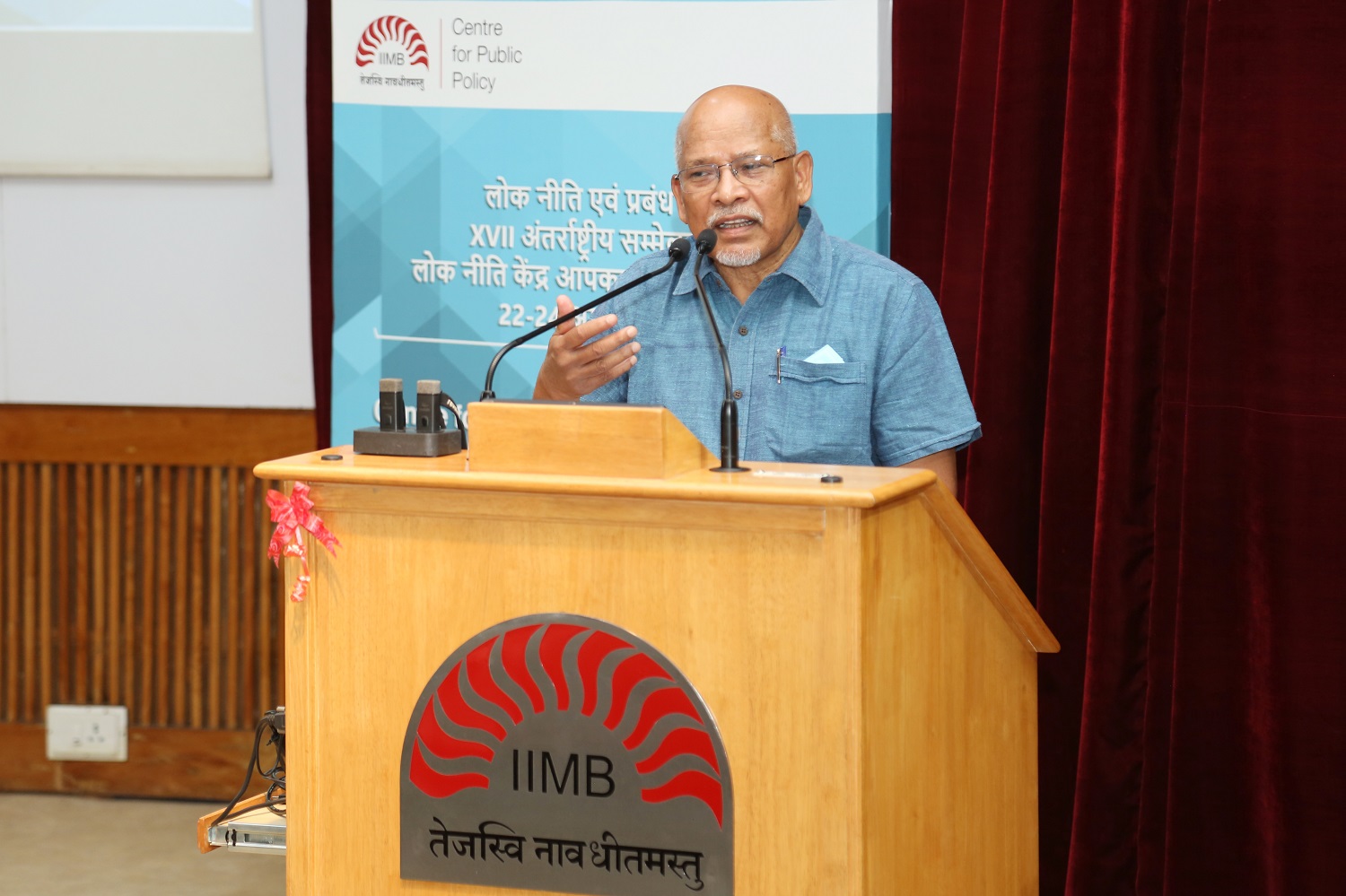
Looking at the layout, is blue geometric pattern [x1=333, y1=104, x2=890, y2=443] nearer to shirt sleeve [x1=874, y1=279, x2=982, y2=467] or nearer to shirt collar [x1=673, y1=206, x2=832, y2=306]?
shirt collar [x1=673, y1=206, x2=832, y2=306]

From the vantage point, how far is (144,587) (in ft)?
11.6

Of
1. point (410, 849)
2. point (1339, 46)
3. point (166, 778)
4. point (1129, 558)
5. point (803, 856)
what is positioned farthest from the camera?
point (166, 778)

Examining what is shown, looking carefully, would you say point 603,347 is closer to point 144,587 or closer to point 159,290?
point 159,290

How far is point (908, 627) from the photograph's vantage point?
4.61 ft

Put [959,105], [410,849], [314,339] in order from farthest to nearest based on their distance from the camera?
[314,339]
[959,105]
[410,849]

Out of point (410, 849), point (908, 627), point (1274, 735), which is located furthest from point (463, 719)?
point (1274, 735)

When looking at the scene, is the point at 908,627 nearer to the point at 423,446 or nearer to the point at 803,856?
the point at 803,856

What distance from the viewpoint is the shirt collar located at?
7.22 feet

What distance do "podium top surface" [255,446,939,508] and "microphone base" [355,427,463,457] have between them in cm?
1

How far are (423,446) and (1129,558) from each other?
152 cm

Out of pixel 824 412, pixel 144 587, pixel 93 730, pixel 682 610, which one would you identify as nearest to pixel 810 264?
pixel 824 412

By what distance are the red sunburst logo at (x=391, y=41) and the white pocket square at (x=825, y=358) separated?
1283 millimetres

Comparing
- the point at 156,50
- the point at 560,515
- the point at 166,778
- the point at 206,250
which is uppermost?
the point at 156,50

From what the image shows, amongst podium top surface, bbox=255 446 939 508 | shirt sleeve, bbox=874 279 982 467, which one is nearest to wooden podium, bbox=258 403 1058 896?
podium top surface, bbox=255 446 939 508
